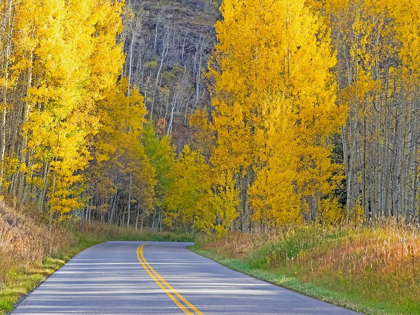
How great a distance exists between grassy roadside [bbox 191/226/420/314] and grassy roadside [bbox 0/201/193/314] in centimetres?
709

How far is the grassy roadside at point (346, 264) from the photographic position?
13430 millimetres

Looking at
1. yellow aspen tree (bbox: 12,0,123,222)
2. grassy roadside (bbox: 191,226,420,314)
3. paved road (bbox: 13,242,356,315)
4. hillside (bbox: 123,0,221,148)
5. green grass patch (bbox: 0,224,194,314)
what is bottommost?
green grass patch (bbox: 0,224,194,314)

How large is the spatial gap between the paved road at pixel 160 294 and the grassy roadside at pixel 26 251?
17.8 inches

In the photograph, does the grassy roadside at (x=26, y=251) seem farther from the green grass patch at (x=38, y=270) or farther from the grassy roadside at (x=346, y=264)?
the grassy roadside at (x=346, y=264)

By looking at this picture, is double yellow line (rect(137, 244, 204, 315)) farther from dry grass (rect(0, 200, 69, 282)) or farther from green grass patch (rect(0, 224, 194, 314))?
dry grass (rect(0, 200, 69, 282))

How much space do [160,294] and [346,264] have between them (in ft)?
18.1

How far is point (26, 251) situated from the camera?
21.1 m

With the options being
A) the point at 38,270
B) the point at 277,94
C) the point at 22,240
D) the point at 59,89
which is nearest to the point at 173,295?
the point at 38,270

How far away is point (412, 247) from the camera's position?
15102 mm

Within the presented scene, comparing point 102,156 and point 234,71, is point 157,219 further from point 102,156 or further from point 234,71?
point 234,71

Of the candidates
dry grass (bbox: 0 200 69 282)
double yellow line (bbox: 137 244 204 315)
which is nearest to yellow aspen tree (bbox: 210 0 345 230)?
double yellow line (bbox: 137 244 204 315)

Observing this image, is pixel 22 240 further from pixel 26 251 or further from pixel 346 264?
pixel 346 264

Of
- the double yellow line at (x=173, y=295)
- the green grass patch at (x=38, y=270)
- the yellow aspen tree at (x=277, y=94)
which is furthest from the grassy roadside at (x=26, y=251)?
the yellow aspen tree at (x=277, y=94)

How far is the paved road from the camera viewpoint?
12.0 metres
